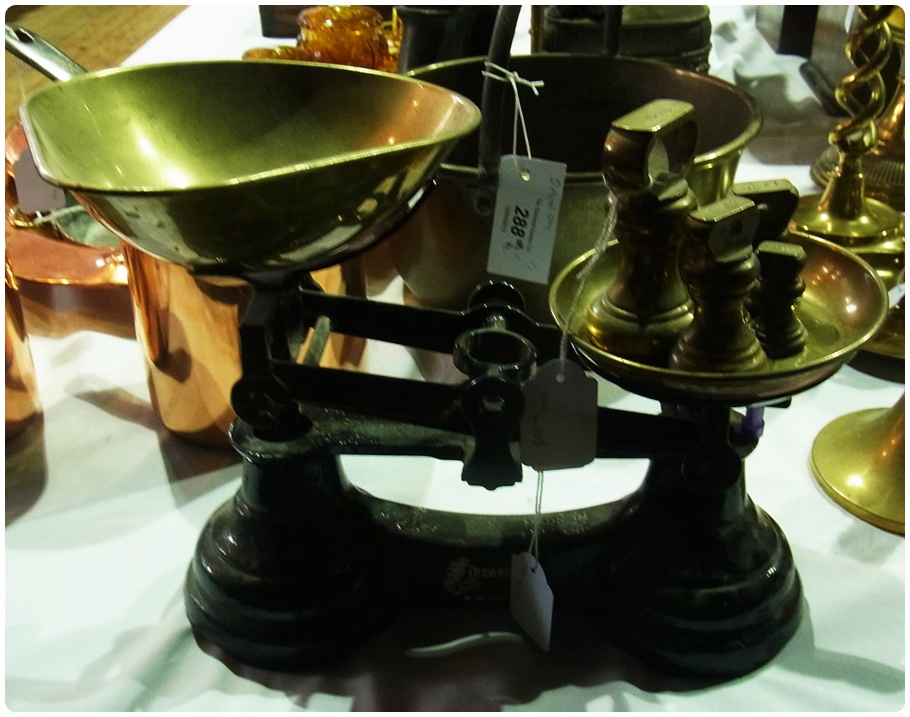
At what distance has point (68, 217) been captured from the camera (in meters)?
1.01

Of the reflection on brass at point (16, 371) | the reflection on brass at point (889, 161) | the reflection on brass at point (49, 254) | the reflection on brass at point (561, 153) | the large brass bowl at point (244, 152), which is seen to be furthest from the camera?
the reflection on brass at point (889, 161)

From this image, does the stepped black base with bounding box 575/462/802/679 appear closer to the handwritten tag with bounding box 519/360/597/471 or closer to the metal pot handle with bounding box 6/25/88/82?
the handwritten tag with bounding box 519/360/597/471

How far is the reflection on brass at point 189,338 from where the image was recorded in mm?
759

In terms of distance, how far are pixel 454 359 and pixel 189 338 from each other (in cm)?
30

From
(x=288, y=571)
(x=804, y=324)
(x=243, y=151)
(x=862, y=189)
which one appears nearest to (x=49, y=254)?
(x=243, y=151)

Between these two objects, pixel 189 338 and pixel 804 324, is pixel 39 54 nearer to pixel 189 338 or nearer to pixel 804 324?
pixel 189 338

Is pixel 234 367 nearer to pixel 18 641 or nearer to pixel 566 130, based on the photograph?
pixel 18 641

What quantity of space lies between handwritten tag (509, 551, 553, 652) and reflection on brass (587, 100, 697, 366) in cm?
18

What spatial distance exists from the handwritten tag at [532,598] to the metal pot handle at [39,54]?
48 cm

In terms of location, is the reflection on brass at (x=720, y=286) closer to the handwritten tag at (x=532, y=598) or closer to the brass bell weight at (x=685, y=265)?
the brass bell weight at (x=685, y=265)

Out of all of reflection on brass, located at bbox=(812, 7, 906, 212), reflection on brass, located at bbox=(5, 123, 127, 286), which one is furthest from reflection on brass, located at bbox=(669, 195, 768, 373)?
reflection on brass, located at bbox=(812, 7, 906, 212)

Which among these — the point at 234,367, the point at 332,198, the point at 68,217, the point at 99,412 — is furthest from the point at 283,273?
the point at 68,217

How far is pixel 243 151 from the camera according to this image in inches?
25.4

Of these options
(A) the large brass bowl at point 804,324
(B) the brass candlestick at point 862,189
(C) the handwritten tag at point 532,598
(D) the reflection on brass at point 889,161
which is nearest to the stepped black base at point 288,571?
(C) the handwritten tag at point 532,598
